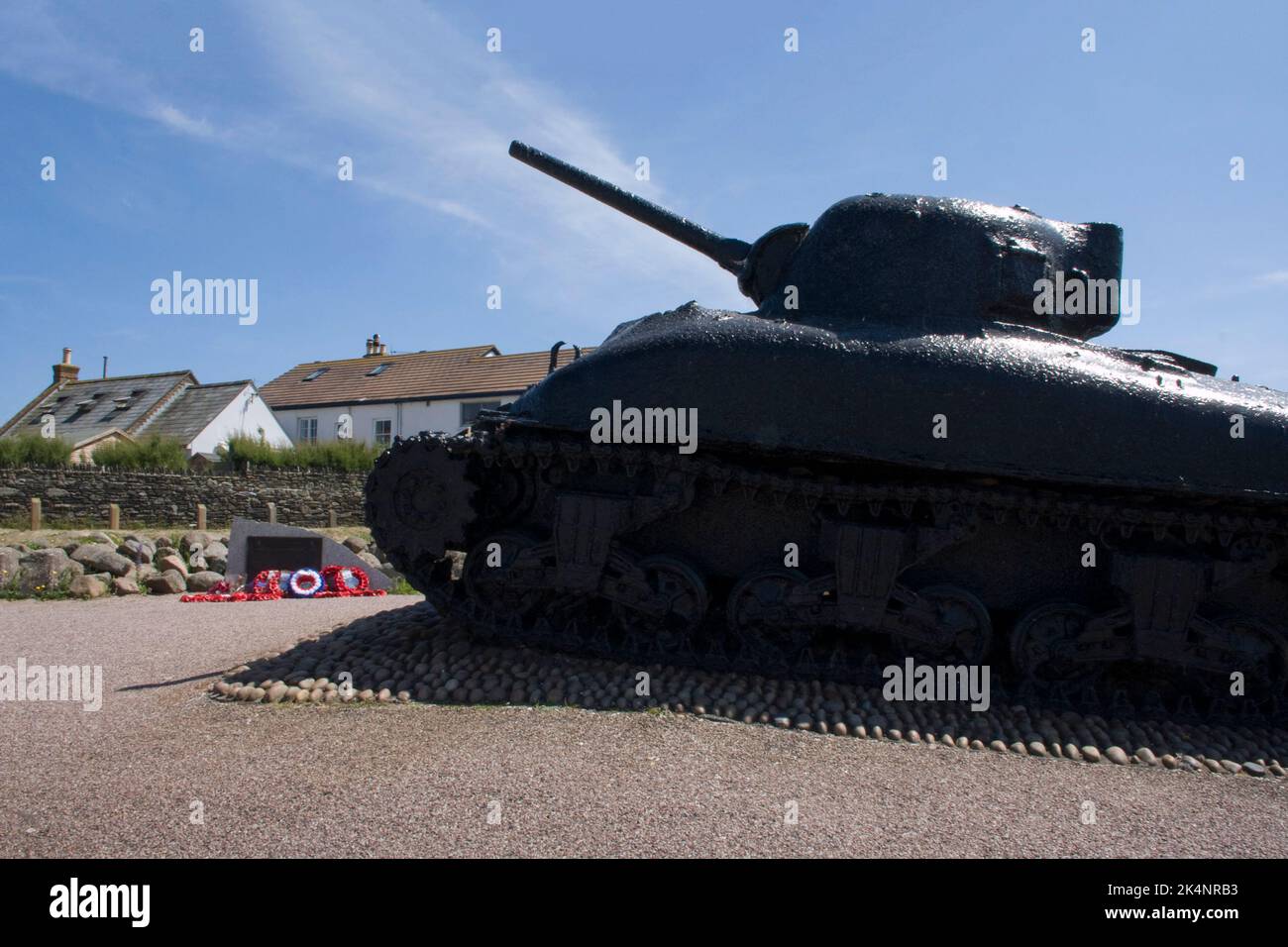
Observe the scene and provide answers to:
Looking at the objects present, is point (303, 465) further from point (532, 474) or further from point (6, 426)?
point (532, 474)

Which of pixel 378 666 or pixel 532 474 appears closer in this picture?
pixel 378 666

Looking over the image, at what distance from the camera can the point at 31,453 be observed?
25.1 meters

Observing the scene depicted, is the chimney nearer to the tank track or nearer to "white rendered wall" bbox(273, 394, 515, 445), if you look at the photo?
"white rendered wall" bbox(273, 394, 515, 445)

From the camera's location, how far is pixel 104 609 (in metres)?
12.2

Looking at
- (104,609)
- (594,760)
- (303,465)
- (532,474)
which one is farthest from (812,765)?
(303,465)

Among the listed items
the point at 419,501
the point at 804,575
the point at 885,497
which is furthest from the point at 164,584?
the point at 885,497

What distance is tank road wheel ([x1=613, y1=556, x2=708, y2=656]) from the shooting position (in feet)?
24.8

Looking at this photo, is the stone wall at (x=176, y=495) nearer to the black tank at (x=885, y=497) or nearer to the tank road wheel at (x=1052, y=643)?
the black tank at (x=885, y=497)

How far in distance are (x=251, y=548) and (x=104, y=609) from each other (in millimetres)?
2409

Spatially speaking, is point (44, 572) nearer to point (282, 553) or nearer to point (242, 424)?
point (282, 553)

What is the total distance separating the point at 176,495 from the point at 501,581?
2103cm

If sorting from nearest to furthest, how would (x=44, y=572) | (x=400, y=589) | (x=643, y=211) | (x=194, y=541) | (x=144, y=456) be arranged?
(x=643, y=211)
(x=44, y=572)
(x=400, y=589)
(x=194, y=541)
(x=144, y=456)

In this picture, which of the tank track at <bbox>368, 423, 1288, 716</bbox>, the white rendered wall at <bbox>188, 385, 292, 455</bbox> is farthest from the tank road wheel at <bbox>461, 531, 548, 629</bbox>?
the white rendered wall at <bbox>188, 385, 292, 455</bbox>

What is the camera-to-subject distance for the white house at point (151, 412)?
34.6 m
